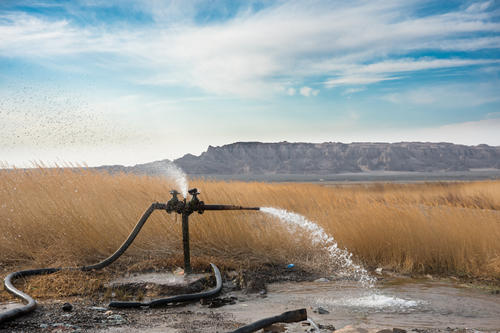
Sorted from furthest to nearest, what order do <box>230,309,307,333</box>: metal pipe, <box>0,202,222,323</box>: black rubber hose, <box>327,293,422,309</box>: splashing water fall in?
<box>327,293,422,309</box>: splashing water < <box>0,202,222,323</box>: black rubber hose < <box>230,309,307,333</box>: metal pipe

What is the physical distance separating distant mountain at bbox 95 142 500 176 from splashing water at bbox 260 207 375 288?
74445 mm

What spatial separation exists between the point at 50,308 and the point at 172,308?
1.07 meters

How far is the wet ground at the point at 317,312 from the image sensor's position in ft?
10.3

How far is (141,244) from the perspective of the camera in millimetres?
5336

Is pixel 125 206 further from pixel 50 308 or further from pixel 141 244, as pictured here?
pixel 50 308

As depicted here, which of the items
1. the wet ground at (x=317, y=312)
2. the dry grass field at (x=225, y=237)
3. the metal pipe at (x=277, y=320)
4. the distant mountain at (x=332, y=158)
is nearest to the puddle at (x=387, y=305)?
the wet ground at (x=317, y=312)

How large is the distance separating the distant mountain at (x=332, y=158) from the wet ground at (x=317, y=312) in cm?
7592

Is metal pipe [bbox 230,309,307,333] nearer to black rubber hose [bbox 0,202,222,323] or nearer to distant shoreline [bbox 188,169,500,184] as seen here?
black rubber hose [bbox 0,202,222,323]

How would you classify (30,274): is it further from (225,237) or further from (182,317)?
(225,237)

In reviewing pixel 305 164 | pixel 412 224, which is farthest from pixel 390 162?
pixel 412 224

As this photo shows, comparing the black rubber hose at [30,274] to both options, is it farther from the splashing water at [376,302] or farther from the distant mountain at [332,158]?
the distant mountain at [332,158]

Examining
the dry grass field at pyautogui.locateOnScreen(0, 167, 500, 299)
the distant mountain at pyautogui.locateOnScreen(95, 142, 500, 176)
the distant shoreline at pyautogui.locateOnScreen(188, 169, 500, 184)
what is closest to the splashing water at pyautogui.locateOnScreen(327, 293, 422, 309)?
the dry grass field at pyautogui.locateOnScreen(0, 167, 500, 299)

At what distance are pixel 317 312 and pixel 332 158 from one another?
283 ft

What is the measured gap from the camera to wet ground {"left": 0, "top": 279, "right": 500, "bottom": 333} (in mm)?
3129
